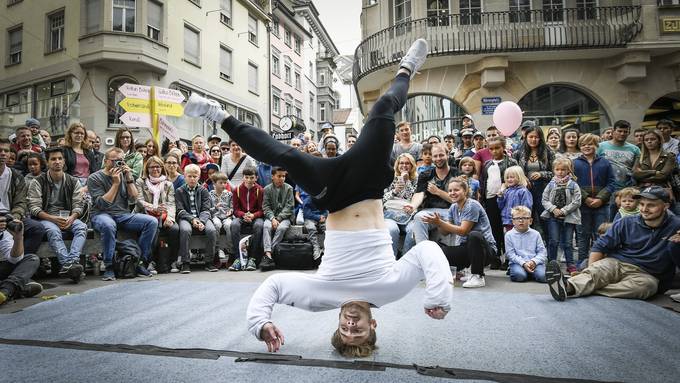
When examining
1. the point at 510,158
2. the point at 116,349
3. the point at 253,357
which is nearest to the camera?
the point at 253,357

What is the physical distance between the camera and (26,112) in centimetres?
1248

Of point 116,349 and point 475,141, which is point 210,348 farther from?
point 475,141

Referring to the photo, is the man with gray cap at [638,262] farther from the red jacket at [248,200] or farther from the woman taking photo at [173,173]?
the woman taking photo at [173,173]

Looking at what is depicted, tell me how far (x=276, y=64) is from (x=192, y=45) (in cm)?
820

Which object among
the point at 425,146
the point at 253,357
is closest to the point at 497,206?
the point at 425,146

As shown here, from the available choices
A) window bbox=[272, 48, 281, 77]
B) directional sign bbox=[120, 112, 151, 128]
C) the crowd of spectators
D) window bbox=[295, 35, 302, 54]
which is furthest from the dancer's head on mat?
window bbox=[295, 35, 302, 54]

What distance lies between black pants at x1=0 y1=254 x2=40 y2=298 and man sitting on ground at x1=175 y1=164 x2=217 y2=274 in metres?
1.75

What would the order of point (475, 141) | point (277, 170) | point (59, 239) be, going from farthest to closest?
point (475, 141) < point (277, 170) < point (59, 239)

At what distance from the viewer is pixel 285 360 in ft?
7.39

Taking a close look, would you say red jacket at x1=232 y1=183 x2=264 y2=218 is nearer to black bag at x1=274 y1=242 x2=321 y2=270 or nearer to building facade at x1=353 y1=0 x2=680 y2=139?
black bag at x1=274 y1=242 x2=321 y2=270

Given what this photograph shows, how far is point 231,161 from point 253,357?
4.90 metres

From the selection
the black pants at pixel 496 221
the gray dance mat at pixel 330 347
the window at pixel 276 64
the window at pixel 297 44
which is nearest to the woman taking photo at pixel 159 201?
the gray dance mat at pixel 330 347

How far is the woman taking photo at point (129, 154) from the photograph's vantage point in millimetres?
5754

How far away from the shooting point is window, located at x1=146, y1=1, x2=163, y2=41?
13.4 meters
